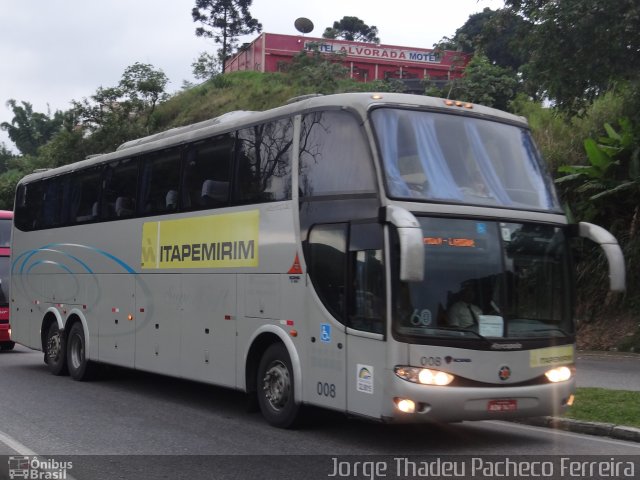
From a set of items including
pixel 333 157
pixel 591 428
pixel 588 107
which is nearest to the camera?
pixel 333 157

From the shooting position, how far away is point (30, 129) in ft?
307

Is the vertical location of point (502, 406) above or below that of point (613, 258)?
below

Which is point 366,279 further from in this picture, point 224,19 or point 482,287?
point 224,19

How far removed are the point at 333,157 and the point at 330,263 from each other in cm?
116

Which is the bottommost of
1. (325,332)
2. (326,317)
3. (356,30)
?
(325,332)

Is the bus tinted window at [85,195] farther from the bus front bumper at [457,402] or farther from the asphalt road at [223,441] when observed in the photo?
the bus front bumper at [457,402]

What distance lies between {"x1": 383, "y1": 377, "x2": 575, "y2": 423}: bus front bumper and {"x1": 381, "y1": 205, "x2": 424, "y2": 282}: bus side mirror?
1.21 m

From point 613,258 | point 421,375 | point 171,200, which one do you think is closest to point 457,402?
point 421,375

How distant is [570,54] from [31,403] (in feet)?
40.2

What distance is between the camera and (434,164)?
8.98m

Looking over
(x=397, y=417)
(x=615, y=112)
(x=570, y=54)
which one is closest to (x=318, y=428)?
(x=397, y=417)

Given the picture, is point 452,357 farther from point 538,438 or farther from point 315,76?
point 315,76

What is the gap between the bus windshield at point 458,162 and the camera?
348 inches

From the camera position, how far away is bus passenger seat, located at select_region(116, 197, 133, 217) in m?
13.9
